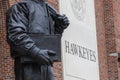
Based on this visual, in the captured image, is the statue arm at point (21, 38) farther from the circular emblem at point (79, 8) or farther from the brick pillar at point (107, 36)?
the brick pillar at point (107, 36)

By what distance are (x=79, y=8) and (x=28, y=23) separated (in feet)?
36.9

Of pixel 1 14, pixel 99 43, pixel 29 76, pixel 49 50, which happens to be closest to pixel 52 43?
pixel 49 50

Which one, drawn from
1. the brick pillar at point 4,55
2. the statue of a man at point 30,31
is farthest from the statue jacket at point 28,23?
the brick pillar at point 4,55

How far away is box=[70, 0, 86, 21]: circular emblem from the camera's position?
615 inches

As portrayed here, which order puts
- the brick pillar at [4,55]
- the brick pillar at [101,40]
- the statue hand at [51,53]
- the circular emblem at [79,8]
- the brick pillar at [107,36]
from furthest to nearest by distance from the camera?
the brick pillar at [107,36] → the brick pillar at [101,40] → the circular emblem at [79,8] → the brick pillar at [4,55] → the statue hand at [51,53]

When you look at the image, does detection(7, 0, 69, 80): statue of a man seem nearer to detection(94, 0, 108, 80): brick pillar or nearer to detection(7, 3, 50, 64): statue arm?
detection(7, 3, 50, 64): statue arm

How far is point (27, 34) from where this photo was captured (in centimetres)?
458

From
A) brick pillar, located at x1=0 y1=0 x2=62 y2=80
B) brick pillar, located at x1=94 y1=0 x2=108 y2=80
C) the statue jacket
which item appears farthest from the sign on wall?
the statue jacket

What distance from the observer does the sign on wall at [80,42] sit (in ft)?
48.5

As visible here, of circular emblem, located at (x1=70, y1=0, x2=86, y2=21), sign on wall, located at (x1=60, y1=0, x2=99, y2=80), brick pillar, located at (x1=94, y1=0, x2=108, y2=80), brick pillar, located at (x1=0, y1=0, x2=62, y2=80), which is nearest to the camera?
brick pillar, located at (x1=0, y1=0, x2=62, y2=80)

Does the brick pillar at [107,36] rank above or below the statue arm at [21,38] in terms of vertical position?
below

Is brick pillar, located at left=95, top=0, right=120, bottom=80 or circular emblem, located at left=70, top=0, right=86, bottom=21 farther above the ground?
circular emblem, located at left=70, top=0, right=86, bottom=21

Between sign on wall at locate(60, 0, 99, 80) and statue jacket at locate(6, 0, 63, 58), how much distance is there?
31.3ft

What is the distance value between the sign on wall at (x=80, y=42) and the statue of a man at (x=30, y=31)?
31.5 feet
